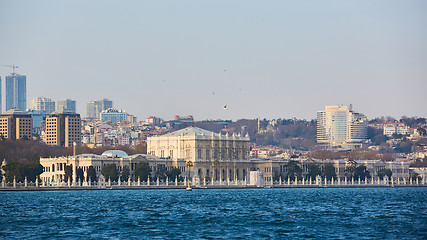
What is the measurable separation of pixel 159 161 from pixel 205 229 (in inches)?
4004

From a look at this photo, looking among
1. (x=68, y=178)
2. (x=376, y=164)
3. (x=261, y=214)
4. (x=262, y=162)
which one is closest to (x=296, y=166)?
(x=262, y=162)

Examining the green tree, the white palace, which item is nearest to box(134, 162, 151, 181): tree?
the white palace

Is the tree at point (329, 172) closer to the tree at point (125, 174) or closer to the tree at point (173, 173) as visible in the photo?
the tree at point (173, 173)

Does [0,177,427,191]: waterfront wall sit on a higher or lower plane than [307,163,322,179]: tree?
lower

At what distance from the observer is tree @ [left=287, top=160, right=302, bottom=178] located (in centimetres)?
17475

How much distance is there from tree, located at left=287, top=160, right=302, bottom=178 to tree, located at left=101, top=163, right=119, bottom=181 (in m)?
36.5

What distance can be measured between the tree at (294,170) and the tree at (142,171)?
2953cm

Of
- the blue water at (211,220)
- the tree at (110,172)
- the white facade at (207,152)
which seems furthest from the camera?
the white facade at (207,152)

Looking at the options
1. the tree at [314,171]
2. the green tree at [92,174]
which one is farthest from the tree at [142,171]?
the tree at [314,171]

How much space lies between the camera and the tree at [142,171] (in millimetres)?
153075

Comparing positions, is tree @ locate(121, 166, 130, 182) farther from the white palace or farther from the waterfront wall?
the white palace

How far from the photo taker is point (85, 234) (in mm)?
60281

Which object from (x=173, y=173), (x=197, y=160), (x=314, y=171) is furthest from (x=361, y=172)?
(x=173, y=173)

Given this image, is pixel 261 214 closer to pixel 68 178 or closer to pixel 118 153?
pixel 68 178
